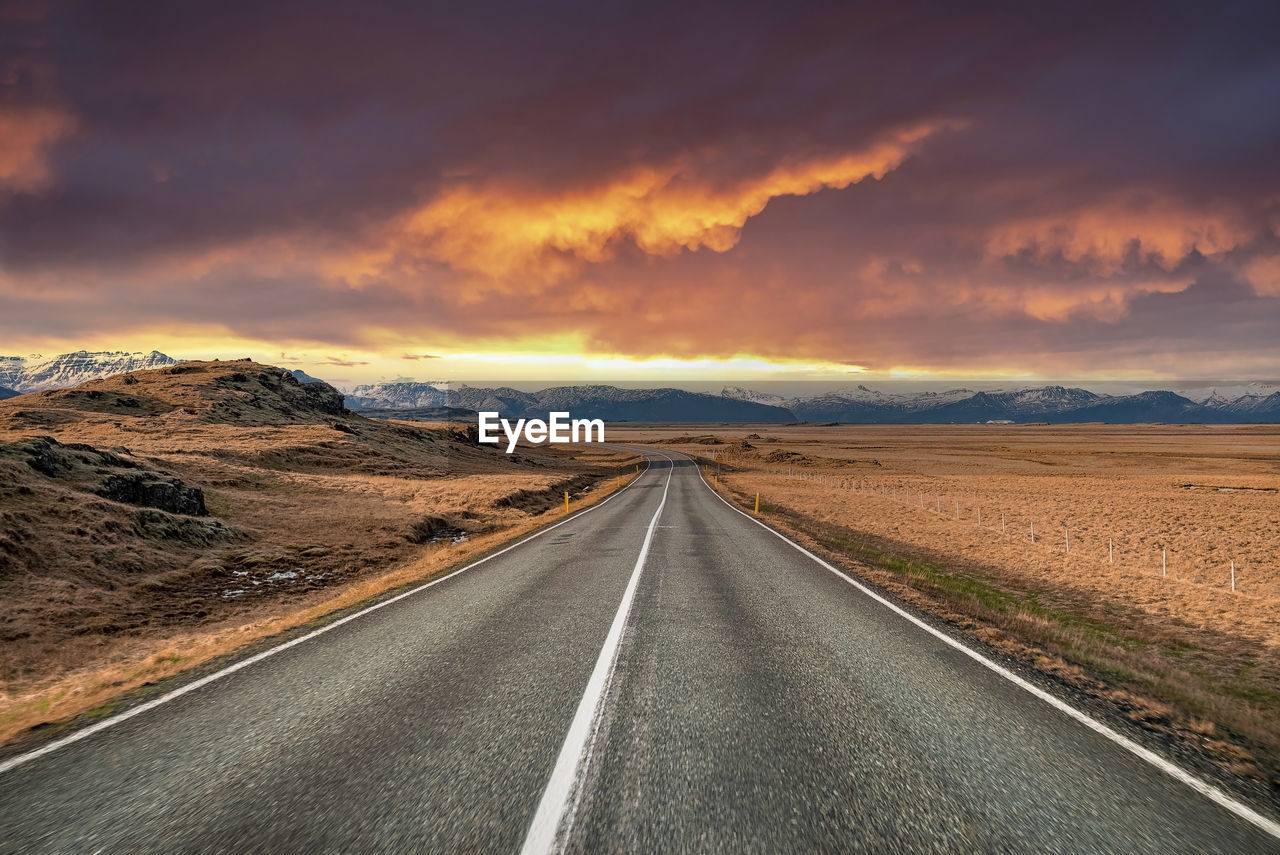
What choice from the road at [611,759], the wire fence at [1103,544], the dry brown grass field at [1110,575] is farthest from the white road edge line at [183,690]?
the wire fence at [1103,544]

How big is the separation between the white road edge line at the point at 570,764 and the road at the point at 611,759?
20 millimetres

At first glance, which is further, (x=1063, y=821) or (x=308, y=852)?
(x=1063, y=821)

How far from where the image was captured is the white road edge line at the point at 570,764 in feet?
11.7

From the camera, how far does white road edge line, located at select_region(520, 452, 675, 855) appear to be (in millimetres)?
3568

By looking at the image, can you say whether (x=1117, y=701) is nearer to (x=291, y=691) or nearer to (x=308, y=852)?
(x=308, y=852)

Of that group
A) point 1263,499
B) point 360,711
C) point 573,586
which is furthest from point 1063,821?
point 1263,499

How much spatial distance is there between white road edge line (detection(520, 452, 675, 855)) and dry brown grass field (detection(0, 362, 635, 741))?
572 centimetres

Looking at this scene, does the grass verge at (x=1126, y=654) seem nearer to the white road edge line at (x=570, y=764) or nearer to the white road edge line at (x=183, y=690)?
the white road edge line at (x=570, y=764)

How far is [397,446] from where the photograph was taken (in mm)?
68625

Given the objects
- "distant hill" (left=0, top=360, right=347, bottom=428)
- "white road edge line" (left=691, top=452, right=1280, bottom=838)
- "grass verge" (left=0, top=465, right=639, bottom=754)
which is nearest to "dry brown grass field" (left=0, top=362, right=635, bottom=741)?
"grass verge" (left=0, top=465, right=639, bottom=754)

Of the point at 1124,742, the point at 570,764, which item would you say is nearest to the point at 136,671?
the point at 570,764

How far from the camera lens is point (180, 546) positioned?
18281 mm

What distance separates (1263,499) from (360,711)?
54.6 metres

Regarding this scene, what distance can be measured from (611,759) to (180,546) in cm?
→ 2018
